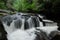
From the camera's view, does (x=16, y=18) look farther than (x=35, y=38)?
Result: Yes

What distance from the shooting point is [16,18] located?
40.8 feet

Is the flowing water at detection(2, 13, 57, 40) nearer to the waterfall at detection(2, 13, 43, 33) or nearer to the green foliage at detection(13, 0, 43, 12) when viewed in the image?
the waterfall at detection(2, 13, 43, 33)

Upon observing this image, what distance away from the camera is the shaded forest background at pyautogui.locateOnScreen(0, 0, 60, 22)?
14.1 m

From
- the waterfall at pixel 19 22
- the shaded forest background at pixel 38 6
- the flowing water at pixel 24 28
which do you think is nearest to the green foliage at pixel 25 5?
the shaded forest background at pixel 38 6

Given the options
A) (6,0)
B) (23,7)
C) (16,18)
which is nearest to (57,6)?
(16,18)

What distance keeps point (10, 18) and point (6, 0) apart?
8.28m

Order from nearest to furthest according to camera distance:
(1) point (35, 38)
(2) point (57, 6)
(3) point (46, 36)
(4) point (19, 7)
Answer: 1. (1) point (35, 38)
2. (3) point (46, 36)
3. (2) point (57, 6)
4. (4) point (19, 7)

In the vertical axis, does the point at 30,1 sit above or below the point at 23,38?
above

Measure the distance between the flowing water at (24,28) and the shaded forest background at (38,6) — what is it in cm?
197

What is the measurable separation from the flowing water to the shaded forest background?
6.46ft

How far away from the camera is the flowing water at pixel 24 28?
10.2 metres

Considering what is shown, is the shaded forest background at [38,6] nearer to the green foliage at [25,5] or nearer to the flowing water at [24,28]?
the green foliage at [25,5]

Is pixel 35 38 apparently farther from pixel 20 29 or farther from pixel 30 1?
pixel 30 1

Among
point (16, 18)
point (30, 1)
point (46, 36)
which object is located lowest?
point (46, 36)
